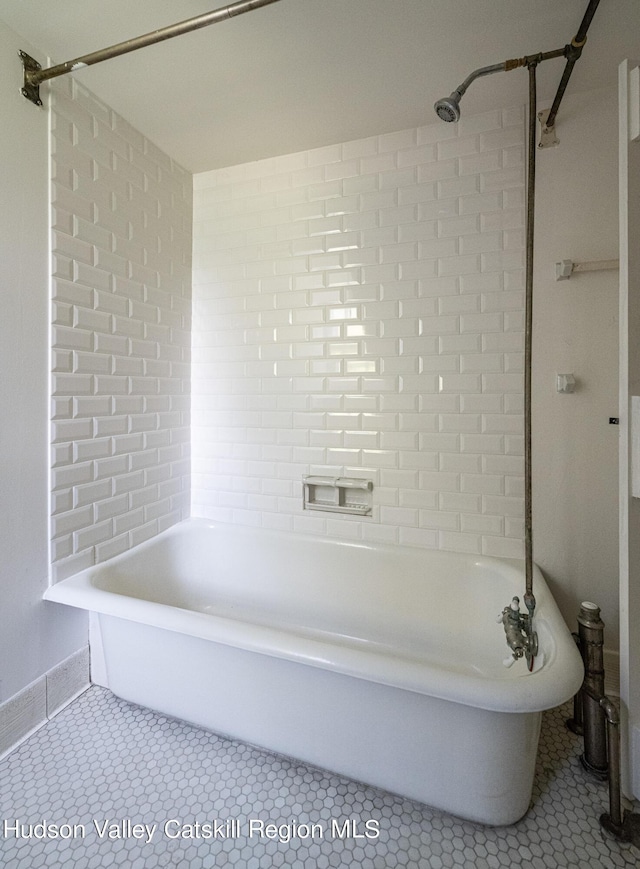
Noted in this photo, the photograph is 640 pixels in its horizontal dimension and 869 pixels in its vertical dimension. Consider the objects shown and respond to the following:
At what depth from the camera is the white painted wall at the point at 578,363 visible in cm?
149

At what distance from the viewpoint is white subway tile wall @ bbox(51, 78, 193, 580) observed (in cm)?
143

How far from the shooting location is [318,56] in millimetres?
1325

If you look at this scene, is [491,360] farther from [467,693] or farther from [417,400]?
[467,693]

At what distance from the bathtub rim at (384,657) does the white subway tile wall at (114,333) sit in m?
0.34

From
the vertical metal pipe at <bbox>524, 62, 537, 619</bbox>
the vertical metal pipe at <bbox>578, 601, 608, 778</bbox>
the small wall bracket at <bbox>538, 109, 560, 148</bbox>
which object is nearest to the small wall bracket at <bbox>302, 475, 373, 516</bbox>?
the vertical metal pipe at <bbox>524, 62, 537, 619</bbox>

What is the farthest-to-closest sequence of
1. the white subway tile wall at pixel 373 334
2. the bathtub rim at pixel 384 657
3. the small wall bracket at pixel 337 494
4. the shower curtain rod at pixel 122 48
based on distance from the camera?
the small wall bracket at pixel 337 494 → the white subway tile wall at pixel 373 334 → the shower curtain rod at pixel 122 48 → the bathtub rim at pixel 384 657

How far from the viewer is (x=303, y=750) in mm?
1150

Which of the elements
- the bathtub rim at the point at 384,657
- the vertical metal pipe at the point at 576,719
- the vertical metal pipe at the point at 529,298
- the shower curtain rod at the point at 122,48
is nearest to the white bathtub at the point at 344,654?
the bathtub rim at the point at 384,657

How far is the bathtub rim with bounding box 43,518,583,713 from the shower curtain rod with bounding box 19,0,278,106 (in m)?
1.67

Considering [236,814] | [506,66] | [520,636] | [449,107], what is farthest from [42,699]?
[506,66]

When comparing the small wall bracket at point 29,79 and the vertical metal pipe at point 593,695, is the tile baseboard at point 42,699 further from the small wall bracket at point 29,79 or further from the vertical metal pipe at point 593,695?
the small wall bracket at point 29,79

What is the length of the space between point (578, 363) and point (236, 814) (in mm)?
1918

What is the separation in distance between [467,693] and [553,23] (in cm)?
198

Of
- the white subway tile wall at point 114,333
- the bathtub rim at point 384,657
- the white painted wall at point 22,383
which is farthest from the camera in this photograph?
the white subway tile wall at point 114,333
